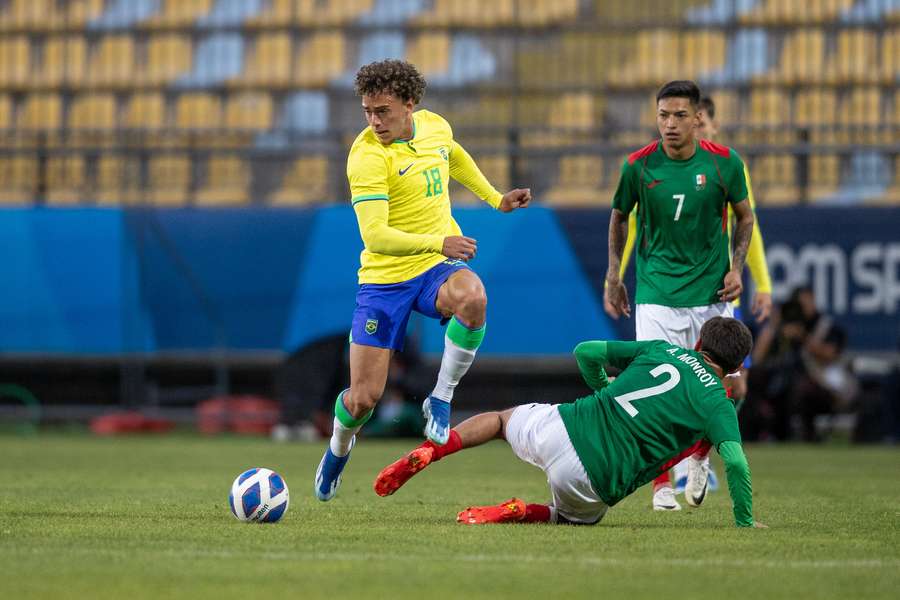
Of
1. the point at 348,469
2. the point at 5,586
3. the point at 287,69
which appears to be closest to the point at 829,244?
the point at 348,469

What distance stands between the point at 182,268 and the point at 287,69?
4.73 metres

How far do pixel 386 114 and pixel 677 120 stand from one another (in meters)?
1.77

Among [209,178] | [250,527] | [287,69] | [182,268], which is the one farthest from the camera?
[287,69]

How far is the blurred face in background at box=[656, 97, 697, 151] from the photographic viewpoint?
8.34 metres

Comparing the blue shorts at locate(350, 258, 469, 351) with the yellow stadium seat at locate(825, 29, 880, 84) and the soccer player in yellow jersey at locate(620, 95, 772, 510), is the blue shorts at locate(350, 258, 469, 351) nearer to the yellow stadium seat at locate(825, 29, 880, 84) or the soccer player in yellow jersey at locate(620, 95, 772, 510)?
the soccer player in yellow jersey at locate(620, 95, 772, 510)

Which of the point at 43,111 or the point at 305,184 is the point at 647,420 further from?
the point at 43,111

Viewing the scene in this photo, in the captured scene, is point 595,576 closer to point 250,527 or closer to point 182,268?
point 250,527

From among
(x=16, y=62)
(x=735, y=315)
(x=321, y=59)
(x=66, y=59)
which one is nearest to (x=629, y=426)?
(x=735, y=315)

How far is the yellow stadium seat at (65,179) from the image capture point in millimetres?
18703

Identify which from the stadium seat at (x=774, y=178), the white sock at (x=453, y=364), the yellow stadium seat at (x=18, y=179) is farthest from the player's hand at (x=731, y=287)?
the yellow stadium seat at (x=18, y=179)

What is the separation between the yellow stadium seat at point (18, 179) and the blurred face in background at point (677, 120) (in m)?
12.2

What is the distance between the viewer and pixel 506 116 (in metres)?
19.6

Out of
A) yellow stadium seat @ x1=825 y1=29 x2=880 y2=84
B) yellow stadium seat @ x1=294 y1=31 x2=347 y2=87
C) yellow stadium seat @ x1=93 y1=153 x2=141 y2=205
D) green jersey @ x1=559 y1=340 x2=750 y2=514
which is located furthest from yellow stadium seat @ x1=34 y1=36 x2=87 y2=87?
green jersey @ x1=559 y1=340 x2=750 y2=514

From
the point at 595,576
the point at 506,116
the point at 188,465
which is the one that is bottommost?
the point at 188,465
